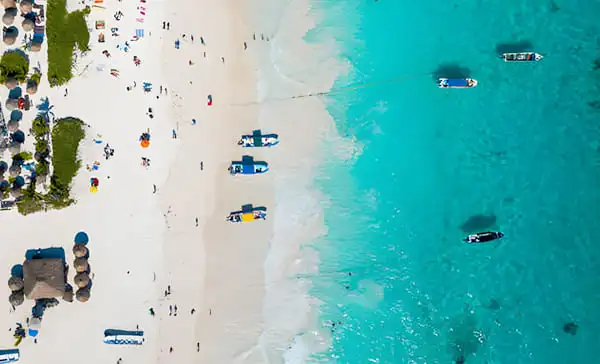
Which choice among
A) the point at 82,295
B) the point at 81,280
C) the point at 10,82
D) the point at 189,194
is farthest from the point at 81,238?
the point at 10,82

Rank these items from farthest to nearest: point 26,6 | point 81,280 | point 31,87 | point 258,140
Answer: point 258,140
point 31,87
point 26,6
point 81,280

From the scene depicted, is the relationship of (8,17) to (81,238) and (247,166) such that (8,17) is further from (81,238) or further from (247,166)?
(247,166)

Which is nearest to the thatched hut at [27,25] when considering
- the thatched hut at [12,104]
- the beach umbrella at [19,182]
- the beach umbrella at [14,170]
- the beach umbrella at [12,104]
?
the beach umbrella at [12,104]

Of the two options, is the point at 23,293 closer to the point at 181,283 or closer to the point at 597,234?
the point at 181,283

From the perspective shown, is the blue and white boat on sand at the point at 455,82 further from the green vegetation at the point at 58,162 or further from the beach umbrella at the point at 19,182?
the beach umbrella at the point at 19,182

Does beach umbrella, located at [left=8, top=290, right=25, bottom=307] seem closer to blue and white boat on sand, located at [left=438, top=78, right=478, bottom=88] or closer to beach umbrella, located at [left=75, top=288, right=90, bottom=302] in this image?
beach umbrella, located at [left=75, top=288, right=90, bottom=302]

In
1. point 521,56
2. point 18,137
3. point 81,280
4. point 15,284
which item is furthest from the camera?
point 521,56

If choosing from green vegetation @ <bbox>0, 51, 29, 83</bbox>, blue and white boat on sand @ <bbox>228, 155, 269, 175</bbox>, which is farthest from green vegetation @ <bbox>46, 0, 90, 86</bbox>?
blue and white boat on sand @ <bbox>228, 155, 269, 175</bbox>
